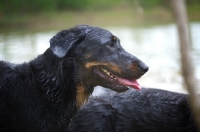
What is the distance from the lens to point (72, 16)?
34.2m

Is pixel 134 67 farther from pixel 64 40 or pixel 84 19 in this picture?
pixel 84 19

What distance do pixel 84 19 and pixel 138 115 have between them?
88.9 feet

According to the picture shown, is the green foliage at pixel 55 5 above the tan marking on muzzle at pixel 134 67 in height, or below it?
below

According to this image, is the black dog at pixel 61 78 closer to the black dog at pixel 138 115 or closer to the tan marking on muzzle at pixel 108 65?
the tan marking on muzzle at pixel 108 65

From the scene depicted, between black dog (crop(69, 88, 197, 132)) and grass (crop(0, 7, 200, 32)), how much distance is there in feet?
77.8

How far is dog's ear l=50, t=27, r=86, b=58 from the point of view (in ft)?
15.5

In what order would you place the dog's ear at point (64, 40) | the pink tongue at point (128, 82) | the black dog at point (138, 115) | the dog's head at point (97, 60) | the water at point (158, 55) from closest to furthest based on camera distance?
the dog's ear at point (64, 40) < the dog's head at point (97, 60) < the pink tongue at point (128, 82) < the black dog at point (138, 115) < the water at point (158, 55)

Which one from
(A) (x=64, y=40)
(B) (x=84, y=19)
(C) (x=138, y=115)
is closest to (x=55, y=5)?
(B) (x=84, y=19)

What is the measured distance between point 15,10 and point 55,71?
28288mm

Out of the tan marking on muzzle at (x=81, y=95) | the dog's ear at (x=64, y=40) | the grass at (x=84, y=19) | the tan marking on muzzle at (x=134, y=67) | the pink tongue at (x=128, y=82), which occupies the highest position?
the dog's ear at (x=64, y=40)

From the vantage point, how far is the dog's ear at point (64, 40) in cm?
471

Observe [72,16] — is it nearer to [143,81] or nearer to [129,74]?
[143,81]

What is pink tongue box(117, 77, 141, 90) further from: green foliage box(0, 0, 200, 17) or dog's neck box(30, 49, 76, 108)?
green foliage box(0, 0, 200, 17)

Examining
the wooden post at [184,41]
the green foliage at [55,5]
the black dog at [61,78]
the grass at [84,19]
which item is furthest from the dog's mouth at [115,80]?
the green foliage at [55,5]
